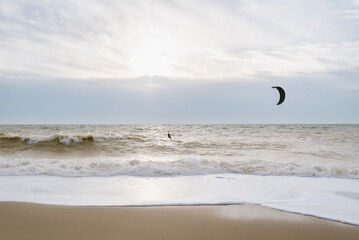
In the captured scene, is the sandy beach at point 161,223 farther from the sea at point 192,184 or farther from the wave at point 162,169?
the wave at point 162,169

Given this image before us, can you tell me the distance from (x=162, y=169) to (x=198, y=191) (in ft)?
7.06

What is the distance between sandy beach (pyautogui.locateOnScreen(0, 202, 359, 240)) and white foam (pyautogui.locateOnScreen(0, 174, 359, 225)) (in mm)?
320

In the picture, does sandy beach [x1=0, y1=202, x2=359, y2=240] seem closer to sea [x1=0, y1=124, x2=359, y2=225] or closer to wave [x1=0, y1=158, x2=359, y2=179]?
sea [x1=0, y1=124, x2=359, y2=225]

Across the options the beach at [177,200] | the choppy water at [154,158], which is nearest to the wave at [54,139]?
the choppy water at [154,158]

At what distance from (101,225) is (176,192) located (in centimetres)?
212

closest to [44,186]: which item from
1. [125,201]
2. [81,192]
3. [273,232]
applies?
[81,192]

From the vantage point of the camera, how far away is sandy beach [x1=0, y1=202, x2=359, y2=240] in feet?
11.0

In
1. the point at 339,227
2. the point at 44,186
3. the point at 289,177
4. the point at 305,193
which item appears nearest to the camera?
the point at 339,227

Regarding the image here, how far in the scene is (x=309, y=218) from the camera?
3.99 meters

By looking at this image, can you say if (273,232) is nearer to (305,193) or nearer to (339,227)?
(339,227)

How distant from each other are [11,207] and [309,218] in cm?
461

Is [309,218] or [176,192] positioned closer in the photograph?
[309,218]

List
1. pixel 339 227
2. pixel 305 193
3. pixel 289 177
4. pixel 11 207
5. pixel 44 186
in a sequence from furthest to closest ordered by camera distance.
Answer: pixel 289 177
pixel 44 186
pixel 305 193
pixel 11 207
pixel 339 227

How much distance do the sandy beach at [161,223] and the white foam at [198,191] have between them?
32 cm
